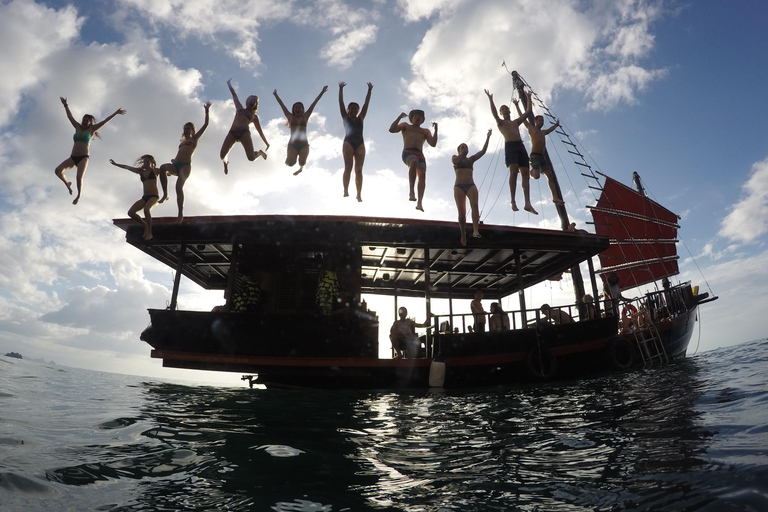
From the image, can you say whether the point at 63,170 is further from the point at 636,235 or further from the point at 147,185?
the point at 636,235

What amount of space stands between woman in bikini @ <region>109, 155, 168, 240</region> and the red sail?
20221 mm

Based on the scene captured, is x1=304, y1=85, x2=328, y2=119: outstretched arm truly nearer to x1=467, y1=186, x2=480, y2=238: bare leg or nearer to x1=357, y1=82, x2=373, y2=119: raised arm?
x1=357, y1=82, x2=373, y2=119: raised arm

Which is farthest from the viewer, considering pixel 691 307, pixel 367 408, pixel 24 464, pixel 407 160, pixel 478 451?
pixel 691 307

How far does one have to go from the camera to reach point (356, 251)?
1013cm

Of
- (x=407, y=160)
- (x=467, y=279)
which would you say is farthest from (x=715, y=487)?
(x=467, y=279)

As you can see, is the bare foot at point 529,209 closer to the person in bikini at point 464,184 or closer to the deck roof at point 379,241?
the deck roof at point 379,241

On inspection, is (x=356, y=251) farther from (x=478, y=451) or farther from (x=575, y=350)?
(x=478, y=451)

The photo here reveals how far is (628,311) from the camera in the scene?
11.8 meters

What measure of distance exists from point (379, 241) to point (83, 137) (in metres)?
6.78

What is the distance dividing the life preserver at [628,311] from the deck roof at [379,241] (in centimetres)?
188

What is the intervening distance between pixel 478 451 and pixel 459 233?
682cm

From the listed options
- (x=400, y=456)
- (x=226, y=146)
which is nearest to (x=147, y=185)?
(x=226, y=146)

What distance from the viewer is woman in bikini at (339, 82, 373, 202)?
27.8 ft

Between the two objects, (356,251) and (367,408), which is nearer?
(367,408)
